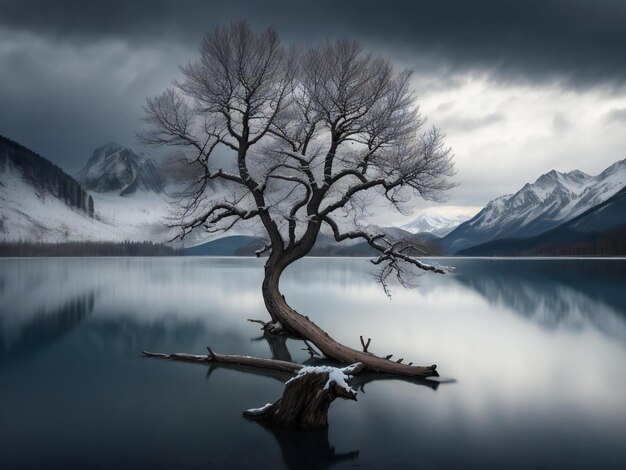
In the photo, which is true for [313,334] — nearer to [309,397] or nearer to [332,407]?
[332,407]

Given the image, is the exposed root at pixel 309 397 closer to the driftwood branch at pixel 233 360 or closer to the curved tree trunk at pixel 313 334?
the driftwood branch at pixel 233 360

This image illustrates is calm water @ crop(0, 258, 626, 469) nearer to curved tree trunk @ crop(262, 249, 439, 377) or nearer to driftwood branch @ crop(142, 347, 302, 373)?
driftwood branch @ crop(142, 347, 302, 373)

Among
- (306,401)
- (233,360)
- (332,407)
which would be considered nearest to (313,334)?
(233,360)

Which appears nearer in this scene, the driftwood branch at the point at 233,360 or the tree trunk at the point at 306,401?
the tree trunk at the point at 306,401

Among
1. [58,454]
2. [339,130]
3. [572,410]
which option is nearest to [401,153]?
[339,130]

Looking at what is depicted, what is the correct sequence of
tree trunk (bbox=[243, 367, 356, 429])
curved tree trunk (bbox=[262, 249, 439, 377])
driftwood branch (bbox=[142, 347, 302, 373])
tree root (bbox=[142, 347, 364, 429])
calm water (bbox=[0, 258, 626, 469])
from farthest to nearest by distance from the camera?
curved tree trunk (bbox=[262, 249, 439, 377])
driftwood branch (bbox=[142, 347, 302, 373])
tree trunk (bbox=[243, 367, 356, 429])
tree root (bbox=[142, 347, 364, 429])
calm water (bbox=[0, 258, 626, 469])

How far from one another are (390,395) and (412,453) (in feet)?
13.1

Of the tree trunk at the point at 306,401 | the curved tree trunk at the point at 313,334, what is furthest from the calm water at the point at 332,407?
the curved tree trunk at the point at 313,334

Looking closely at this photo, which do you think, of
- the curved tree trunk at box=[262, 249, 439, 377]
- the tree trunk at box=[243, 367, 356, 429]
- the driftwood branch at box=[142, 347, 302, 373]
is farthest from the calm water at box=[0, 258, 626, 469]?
the curved tree trunk at box=[262, 249, 439, 377]

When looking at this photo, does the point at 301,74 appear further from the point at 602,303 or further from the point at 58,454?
the point at 602,303

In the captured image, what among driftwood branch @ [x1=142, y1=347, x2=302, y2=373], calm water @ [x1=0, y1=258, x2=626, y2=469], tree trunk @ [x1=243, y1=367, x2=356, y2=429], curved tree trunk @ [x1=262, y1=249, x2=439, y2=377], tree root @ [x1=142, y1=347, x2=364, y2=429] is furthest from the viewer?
curved tree trunk @ [x1=262, y1=249, x2=439, y2=377]

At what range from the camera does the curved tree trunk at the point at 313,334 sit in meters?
15.2

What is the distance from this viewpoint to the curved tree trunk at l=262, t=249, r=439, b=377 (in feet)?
49.9

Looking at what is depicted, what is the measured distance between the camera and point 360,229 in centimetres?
1981
